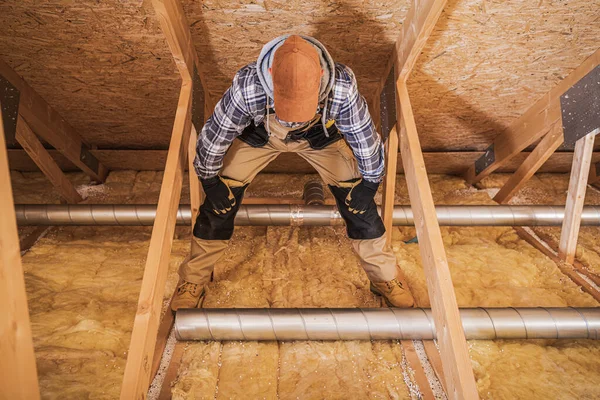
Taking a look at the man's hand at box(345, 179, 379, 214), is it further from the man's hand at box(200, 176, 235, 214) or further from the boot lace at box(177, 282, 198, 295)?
the boot lace at box(177, 282, 198, 295)

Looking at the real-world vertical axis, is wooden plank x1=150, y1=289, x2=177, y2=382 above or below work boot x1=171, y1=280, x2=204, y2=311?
below

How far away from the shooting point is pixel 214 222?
201cm

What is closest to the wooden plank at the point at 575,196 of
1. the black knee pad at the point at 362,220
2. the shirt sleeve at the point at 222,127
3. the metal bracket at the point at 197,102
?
the black knee pad at the point at 362,220

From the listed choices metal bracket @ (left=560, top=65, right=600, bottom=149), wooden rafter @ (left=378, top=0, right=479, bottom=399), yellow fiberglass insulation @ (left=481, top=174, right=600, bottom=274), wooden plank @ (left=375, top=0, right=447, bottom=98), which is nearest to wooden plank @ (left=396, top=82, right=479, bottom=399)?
wooden rafter @ (left=378, top=0, right=479, bottom=399)

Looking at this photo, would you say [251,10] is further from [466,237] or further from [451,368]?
[466,237]

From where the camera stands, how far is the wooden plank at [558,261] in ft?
7.64

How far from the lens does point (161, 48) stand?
77.9 inches

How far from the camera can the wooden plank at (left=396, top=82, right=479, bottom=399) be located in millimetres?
1476

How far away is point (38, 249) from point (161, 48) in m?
1.61

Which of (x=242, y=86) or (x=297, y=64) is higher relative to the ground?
(x=297, y=64)

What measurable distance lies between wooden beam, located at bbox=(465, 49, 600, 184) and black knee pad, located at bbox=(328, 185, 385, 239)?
133 centimetres

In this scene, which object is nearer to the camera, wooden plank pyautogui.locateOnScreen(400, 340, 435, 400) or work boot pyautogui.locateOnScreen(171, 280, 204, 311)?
wooden plank pyautogui.locateOnScreen(400, 340, 435, 400)

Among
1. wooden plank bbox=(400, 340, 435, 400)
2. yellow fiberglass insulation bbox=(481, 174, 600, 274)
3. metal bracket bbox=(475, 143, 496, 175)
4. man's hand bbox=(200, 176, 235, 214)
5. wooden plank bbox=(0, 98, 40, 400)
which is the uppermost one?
wooden plank bbox=(0, 98, 40, 400)

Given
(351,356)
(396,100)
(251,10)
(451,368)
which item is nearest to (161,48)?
(251,10)
